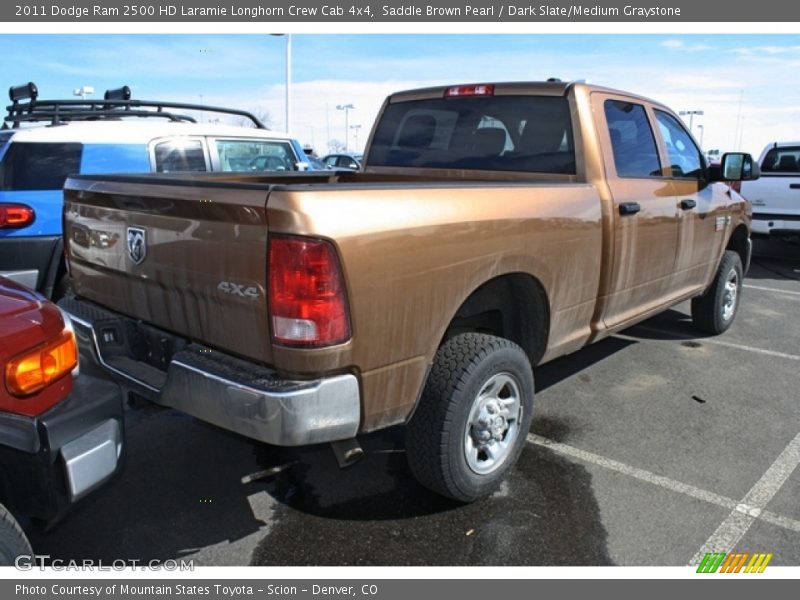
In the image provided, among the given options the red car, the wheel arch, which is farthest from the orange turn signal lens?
the wheel arch

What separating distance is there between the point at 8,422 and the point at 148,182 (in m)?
1.19

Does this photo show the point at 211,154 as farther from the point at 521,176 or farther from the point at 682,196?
the point at 682,196

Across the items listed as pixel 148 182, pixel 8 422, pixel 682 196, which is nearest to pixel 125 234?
pixel 148 182

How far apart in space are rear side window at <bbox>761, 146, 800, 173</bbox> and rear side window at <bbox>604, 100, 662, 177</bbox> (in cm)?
722

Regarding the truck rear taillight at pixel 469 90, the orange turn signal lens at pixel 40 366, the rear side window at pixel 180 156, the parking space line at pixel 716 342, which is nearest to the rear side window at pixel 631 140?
the truck rear taillight at pixel 469 90

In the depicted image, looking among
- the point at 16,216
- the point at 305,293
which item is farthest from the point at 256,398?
the point at 16,216

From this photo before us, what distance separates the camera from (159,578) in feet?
8.11

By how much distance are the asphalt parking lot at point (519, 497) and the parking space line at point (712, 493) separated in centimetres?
1

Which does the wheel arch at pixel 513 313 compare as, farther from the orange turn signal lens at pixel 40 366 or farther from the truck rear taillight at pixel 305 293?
the orange turn signal lens at pixel 40 366

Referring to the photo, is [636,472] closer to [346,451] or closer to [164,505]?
[346,451]

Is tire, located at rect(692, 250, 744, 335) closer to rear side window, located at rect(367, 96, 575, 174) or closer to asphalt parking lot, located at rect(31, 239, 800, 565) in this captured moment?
asphalt parking lot, located at rect(31, 239, 800, 565)

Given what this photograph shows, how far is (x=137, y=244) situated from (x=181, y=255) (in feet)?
1.20

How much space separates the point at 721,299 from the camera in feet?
19.0

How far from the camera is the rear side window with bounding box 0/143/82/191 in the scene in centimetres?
513
